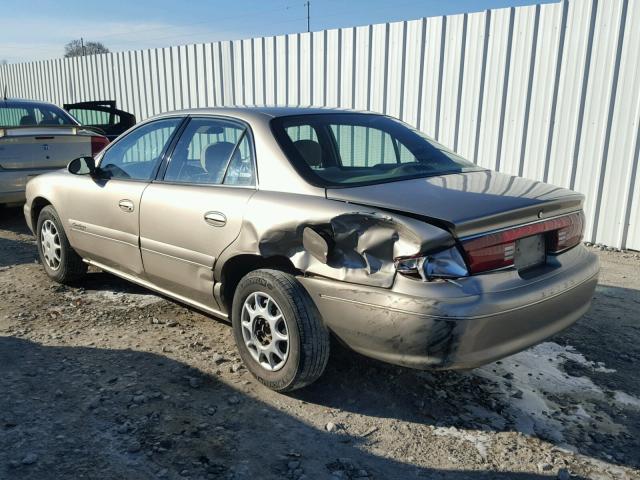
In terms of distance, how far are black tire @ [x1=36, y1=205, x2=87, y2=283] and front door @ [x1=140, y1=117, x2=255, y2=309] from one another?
127 centimetres

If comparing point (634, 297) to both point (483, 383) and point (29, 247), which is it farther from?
point (29, 247)

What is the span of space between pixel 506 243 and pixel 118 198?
9.39 feet

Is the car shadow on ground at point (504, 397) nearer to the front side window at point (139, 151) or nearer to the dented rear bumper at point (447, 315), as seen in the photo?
the dented rear bumper at point (447, 315)

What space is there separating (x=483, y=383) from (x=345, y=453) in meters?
1.13

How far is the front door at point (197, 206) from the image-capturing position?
11.1 feet

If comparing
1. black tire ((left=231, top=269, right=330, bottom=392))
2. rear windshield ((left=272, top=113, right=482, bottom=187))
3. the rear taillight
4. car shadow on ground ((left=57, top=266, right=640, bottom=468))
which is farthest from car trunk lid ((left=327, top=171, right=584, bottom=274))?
car shadow on ground ((left=57, top=266, right=640, bottom=468))

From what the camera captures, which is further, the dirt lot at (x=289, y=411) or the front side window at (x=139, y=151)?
the front side window at (x=139, y=151)

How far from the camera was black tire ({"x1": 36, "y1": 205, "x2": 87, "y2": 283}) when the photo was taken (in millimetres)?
4910

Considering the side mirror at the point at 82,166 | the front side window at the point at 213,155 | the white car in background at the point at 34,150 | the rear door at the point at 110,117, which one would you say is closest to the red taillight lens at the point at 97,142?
the white car in background at the point at 34,150

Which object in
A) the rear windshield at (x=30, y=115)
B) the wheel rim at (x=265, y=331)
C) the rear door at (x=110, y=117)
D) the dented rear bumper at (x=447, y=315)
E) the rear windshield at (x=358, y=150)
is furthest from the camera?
the rear door at (x=110, y=117)

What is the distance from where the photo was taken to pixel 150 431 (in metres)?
2.83

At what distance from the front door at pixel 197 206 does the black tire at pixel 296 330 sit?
16.5 inches

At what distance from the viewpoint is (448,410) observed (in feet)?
10.1

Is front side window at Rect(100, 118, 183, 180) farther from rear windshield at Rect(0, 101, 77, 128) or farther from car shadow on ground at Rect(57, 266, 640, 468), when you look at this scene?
rear windshield at Rect(0, 101, 77, 128)
